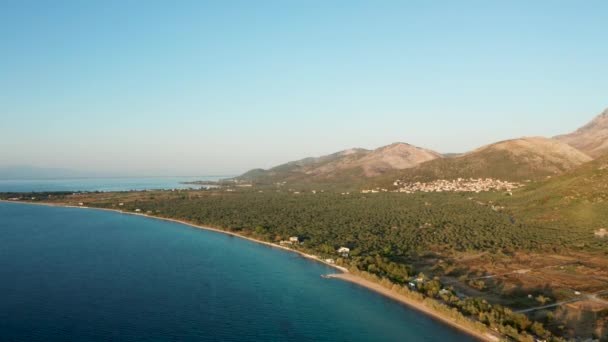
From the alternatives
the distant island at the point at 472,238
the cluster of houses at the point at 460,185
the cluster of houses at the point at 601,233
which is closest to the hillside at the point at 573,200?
the distant island at the point at 472,238

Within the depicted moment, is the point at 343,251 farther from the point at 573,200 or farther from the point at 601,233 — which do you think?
the point at 573,200

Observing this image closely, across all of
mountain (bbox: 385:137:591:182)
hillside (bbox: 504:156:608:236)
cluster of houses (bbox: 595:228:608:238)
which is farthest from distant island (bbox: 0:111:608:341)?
mountain (bbox: 385:137:591:182)

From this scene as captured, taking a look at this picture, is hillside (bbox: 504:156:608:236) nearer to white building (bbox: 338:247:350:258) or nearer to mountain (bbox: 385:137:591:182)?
mountain (bbox: 385:137:591:182)

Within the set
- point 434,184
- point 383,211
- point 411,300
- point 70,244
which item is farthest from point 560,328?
point 434,184

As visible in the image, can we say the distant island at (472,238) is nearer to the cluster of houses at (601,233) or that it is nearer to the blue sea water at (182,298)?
the cluster of houses at (601,233)

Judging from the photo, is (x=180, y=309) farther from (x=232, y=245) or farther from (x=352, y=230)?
(x=352, y=230)

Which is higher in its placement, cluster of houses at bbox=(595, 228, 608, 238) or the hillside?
the hillside
